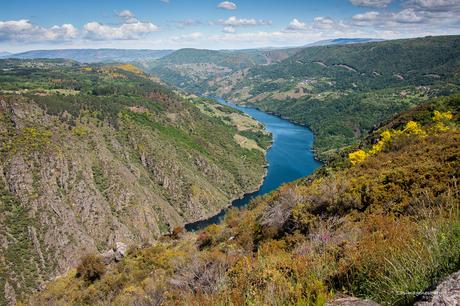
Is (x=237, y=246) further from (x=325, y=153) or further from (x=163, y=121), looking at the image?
(x=325, y=153)

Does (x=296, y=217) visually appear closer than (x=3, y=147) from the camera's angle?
Yes

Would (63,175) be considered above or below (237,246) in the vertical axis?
below

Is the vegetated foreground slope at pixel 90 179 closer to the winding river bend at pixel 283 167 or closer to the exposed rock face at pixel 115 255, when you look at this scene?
the winding river bend at pixel 283 167

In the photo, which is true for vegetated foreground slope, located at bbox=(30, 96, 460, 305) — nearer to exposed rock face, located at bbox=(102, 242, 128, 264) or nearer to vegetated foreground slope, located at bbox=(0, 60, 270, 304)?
exposed rock face, located at bbox=(102, 242, 128, 264)

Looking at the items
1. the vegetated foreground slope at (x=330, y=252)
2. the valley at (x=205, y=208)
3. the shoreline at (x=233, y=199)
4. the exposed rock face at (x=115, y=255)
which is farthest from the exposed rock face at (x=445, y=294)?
the shoreline at (x=233, y=199)

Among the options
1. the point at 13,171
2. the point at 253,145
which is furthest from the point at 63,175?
the point at 253,145

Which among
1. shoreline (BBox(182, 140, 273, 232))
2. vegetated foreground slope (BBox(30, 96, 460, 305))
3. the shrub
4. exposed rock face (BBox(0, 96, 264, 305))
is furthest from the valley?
shoreline (BBox(182, 140, 273, 232))
